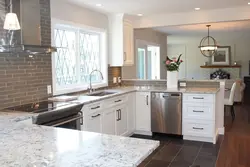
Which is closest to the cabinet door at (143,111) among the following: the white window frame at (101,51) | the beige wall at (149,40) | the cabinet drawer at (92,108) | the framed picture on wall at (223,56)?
the white window frame at (101,51)

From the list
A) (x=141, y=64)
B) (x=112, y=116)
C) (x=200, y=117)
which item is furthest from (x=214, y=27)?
(x=112, y=116)

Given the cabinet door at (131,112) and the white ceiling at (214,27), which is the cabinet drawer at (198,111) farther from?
the white ceiling at (214,27)

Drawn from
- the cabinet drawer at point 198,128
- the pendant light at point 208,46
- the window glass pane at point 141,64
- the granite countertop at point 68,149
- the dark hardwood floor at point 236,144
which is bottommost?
the dark hardwood floor at point 236,144

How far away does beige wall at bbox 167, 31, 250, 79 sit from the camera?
10216 mm

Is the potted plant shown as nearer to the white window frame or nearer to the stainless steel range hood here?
the white window frame

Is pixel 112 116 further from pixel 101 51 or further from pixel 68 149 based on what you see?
pixel 68 149

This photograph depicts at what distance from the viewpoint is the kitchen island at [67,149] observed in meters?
1.26

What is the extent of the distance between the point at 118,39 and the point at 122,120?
1.67m

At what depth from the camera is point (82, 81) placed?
15.3ft

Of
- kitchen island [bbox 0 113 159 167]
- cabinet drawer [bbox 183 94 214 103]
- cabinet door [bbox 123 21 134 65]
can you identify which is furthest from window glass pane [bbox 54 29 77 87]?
kitchen island [bbox 0 113 159 167]

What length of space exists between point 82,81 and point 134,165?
3.53 metres

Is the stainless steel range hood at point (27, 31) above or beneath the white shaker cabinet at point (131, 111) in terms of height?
above

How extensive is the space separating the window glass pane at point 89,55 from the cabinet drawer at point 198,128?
1.90m

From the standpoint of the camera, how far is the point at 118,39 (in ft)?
17.0
